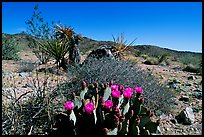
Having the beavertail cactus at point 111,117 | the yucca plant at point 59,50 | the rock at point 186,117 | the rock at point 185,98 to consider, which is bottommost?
the rock at point 186,117

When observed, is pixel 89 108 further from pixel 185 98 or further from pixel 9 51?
pixel 9 51

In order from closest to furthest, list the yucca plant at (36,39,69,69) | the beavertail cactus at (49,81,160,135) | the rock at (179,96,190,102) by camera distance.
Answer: the beavertail cactus at (49,81,160,135) < the rock at (179,96,190,102) < the yucca plant at (36,39,69,69)

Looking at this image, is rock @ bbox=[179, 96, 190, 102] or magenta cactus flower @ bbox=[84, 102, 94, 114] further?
rock @ bbox=[179, 96, 190, 102]

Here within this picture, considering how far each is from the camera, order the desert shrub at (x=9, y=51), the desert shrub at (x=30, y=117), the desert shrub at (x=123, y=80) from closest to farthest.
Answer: the desert shrub at (x=30, y=117) → the desert shrub at (x=123, y=80) → the desert shrub at (x=9, y=51)

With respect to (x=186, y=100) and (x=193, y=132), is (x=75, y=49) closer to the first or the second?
(x=186, y=100)

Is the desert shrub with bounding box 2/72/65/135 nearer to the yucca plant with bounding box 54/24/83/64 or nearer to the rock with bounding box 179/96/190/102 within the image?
the rock with bounding box 179/96/190/102

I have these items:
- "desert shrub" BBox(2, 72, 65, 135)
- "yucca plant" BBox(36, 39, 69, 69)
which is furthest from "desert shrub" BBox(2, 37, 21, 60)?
"desert shrub" BBox(2, 72, 65, 135)

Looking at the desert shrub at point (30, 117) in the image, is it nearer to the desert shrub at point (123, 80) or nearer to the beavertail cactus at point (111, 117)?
the beavertail cactus at point (111, 117)

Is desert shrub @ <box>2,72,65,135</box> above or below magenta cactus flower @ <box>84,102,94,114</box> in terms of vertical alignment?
below

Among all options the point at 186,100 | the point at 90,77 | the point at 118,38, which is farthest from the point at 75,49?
the point at 186,100

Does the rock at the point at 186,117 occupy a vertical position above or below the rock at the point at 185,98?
below

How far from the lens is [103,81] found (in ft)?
16.2

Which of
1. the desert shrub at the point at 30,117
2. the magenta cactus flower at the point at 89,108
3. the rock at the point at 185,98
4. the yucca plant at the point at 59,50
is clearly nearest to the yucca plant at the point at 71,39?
the yucca plant at the point at 59,50

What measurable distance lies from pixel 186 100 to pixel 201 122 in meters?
1.18
